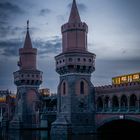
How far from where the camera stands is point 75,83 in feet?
216

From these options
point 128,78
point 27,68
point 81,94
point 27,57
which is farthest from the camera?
point 27,57

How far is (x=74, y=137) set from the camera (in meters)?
63.9

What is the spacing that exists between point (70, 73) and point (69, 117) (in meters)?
7.63

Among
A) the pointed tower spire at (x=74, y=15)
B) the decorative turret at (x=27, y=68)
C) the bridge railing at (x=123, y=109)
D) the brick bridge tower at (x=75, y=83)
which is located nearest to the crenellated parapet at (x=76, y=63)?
the brick bridge tower at (x=75, y=83)

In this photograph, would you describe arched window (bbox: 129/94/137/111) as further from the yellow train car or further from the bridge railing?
the yellow train car

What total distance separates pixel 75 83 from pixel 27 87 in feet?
78.9

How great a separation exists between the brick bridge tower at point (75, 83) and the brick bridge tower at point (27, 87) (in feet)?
62.2

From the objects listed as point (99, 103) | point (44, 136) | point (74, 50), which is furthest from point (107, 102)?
point (44, 136)

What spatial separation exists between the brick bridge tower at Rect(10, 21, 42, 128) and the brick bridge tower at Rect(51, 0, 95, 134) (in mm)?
18950

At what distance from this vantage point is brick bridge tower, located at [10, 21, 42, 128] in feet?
281

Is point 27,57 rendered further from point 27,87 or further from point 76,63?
point 76,63

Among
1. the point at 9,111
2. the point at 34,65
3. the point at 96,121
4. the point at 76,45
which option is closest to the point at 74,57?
the point at 76,45

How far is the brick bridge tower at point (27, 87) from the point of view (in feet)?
281

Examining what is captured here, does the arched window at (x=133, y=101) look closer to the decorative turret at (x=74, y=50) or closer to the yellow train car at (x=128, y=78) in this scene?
the yellow train car at (x=128, y=78)
